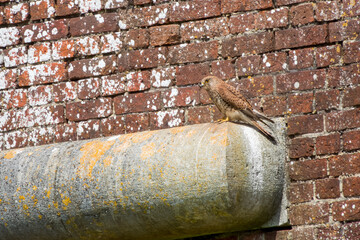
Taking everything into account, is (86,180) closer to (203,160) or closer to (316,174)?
(203,160)

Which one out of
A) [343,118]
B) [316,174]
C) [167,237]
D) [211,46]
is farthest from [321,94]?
[167,237]

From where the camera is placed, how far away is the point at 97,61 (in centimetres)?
454

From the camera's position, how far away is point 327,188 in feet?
12.8

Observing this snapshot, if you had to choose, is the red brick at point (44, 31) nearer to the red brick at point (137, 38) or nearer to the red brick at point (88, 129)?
the red brick at point (137, 38)

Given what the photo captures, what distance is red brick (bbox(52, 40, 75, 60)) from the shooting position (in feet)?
15.1

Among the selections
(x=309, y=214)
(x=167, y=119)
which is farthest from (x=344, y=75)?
(x=167, y=119)

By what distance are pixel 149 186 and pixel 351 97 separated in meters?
1.22

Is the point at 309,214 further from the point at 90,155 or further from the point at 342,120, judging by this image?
the point at 90,155

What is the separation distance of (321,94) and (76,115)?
152 cm

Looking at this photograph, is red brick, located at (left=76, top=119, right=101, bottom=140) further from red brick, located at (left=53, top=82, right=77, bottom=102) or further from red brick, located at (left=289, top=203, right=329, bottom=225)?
red brick, located at (left=289, top=203, right=329, bottom=225)

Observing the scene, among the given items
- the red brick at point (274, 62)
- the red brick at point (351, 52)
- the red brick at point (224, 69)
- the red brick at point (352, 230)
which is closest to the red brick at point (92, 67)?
the red brick at point (224, 69)

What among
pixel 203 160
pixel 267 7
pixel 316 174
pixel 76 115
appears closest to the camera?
pixel 203 160

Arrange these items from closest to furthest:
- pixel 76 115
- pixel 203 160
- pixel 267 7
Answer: pixel 203 160 → pixel 267 7 → pixel 76 115

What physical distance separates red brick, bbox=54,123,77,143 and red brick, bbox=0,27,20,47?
674mm
